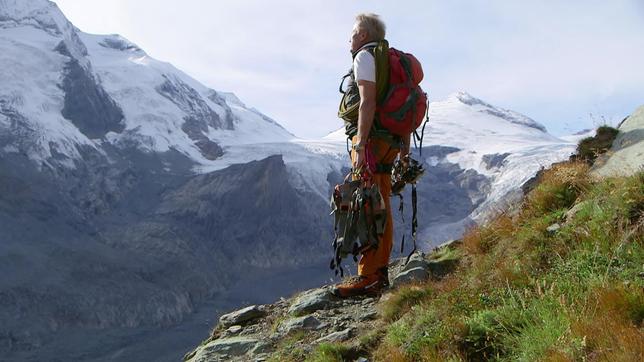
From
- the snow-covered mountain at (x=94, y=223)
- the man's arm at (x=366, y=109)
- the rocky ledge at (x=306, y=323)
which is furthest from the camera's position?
the snow-covered mountain at (x=94, y=223)

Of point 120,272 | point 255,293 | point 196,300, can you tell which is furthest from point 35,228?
point 255,293

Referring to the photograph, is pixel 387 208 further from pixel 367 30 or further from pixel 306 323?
pixel 367 30

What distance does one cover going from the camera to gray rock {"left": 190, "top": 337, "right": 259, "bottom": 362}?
270 inches

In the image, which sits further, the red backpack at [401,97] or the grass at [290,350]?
the red backpack at [401,97]

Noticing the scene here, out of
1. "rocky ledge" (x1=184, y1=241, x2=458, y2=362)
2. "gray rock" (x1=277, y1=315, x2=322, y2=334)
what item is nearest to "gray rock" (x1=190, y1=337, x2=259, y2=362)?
"rocky ledge" (x1=184, y1=241, x2=458, y2=362)

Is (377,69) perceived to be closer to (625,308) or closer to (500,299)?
(500,299)

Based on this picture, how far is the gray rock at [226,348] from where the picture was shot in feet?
22.5

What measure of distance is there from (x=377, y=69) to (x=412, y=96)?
0.51 m

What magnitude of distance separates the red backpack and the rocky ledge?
5.78ft

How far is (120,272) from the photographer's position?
14850cm

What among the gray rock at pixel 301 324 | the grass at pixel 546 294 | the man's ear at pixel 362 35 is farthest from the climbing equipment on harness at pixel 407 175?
the man's ear at pixel 362 35

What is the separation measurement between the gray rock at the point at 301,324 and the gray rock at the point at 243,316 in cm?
159

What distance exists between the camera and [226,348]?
704 centimetres

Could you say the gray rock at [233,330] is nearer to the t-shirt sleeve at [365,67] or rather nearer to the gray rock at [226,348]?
the gray rock at [226,348]
